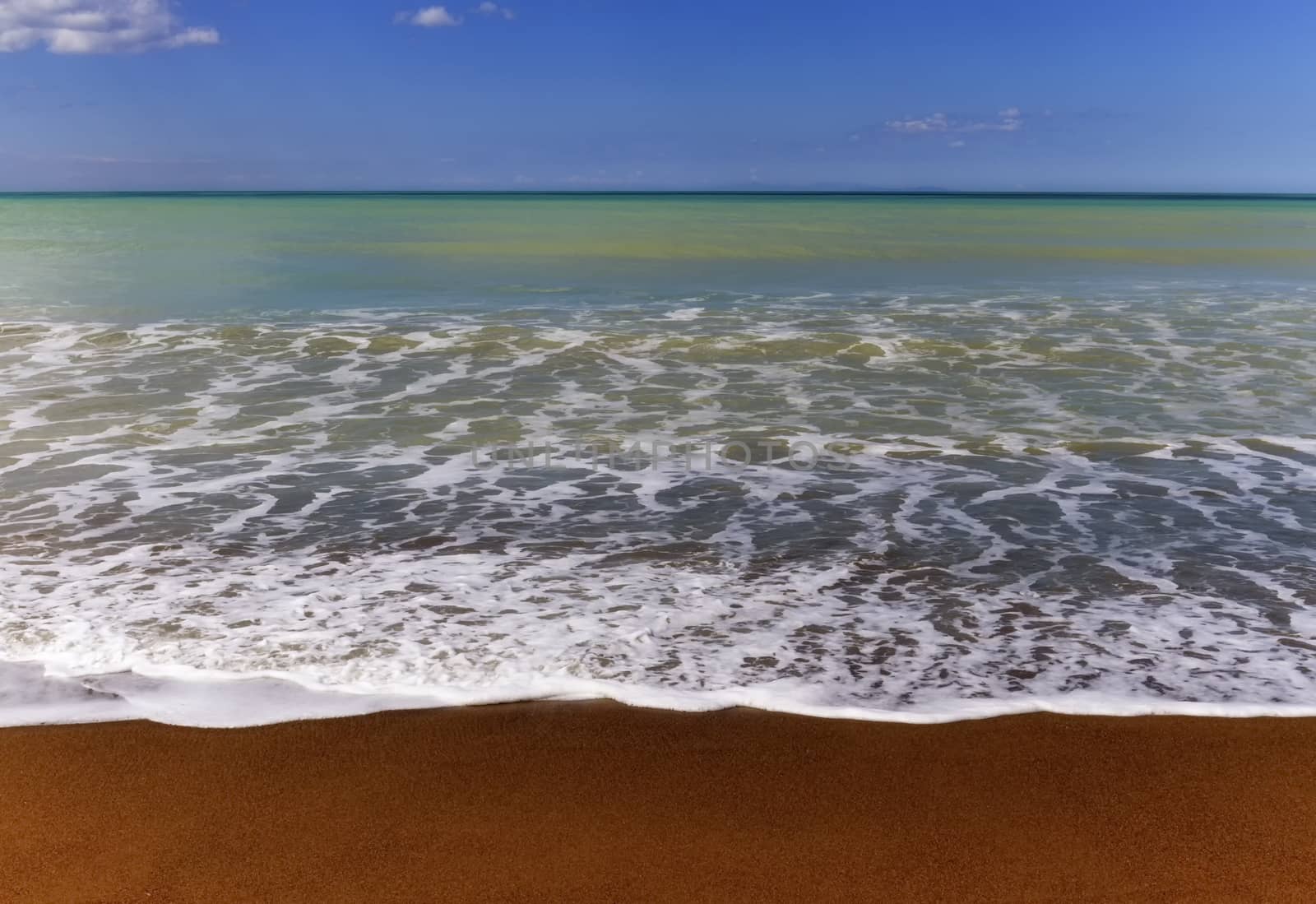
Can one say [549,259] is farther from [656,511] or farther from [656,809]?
[656,809]

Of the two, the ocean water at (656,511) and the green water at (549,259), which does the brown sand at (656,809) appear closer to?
the ocean water at (656,511)

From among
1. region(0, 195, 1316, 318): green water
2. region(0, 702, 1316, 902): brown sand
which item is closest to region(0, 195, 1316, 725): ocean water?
region(0, 702, 1316, 902): brown sand

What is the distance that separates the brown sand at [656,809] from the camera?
3391 mm

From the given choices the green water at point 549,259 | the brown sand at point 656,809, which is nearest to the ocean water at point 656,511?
the brown sand at point 656,809

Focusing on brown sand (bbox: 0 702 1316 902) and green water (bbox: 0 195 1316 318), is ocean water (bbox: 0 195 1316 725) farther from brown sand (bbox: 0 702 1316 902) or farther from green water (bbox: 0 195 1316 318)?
green water (bbox: 0 195 1316 318)

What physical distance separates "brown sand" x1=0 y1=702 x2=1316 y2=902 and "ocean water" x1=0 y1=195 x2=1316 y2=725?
0.24m

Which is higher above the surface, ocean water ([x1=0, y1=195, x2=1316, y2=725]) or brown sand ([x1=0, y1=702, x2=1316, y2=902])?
ocean water ([x1=0, y1=195, x2=1316, y2=725])

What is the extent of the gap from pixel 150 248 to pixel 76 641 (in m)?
33.0

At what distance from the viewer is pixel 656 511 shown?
24.2 ft

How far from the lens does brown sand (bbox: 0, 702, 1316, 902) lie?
3.39 m

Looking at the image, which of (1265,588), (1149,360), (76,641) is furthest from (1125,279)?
(76,641)

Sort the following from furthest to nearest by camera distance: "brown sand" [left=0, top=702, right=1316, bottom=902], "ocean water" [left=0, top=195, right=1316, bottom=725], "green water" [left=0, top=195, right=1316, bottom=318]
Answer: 1. "green water" [left=0, top=195, right=1316, bottom=318]
2. "ocean water" [left=0, top=195, right=1316, bottom=725]
3. "brown sand" [left=0, top=702, right=1316, bottom=902]

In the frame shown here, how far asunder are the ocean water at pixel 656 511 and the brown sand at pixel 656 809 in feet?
0.80

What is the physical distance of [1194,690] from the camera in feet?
15.2
